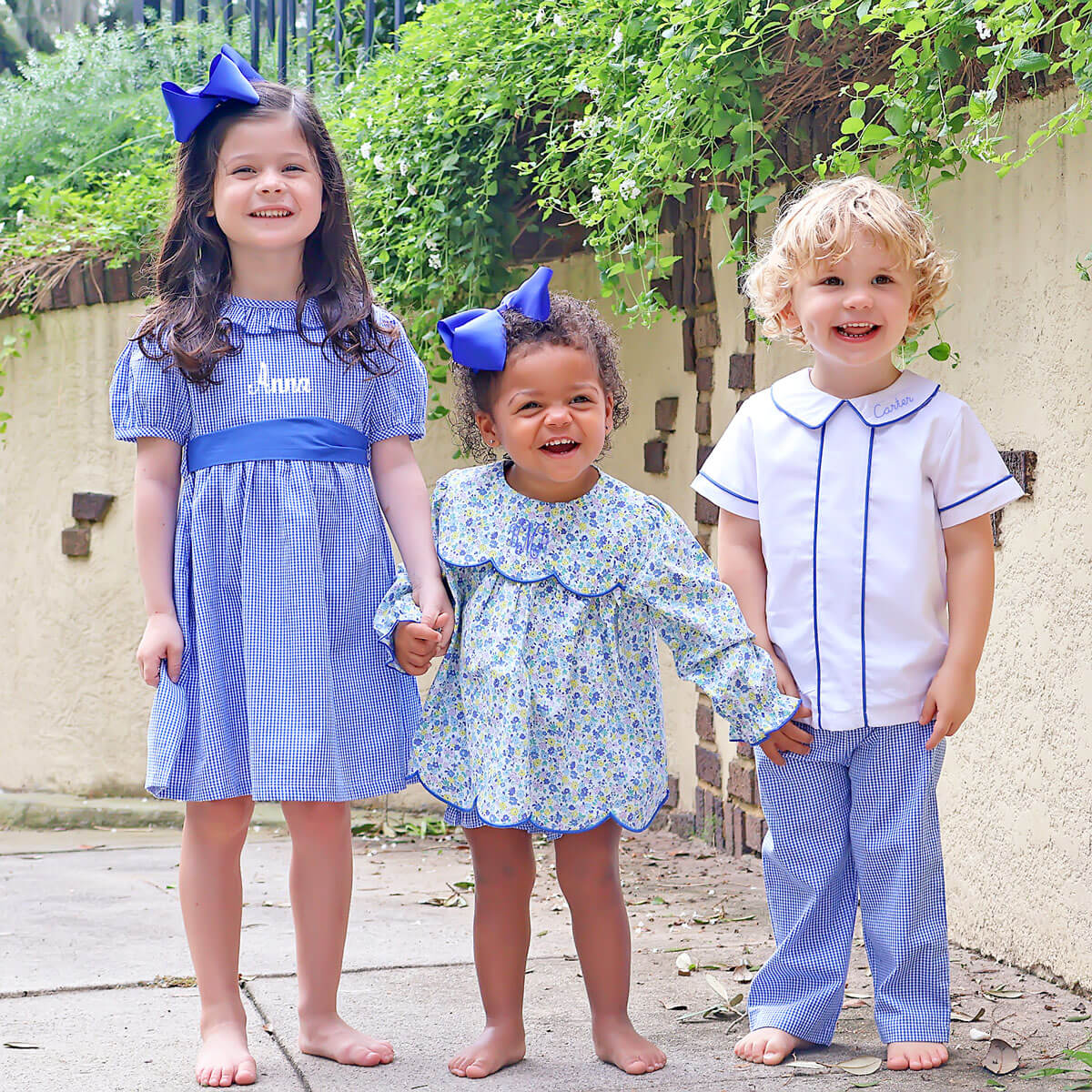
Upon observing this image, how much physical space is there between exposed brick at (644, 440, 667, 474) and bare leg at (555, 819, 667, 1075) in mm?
2098

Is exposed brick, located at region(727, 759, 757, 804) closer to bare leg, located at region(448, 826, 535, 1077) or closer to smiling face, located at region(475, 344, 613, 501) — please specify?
bare leg, located at region(448, 826, 535, 1077)

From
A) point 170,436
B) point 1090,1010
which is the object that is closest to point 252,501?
point 170,436

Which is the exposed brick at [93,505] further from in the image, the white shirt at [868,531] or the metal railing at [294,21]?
the white shirt at [868,531]

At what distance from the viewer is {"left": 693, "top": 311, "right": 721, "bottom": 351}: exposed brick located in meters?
3.93

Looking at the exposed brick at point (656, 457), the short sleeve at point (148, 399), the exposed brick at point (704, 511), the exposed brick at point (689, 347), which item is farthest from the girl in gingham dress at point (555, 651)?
the exposed brick at point (656, 457)

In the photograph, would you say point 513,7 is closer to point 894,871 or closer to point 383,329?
point 383,329

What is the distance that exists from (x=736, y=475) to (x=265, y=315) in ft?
2.90

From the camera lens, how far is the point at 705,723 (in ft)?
13.1

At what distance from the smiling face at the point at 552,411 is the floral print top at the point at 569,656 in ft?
0.29

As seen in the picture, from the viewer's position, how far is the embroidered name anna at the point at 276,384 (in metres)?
2.32

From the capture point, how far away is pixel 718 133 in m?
2.78

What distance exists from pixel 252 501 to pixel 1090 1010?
72.2 inches

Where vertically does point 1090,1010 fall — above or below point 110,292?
below

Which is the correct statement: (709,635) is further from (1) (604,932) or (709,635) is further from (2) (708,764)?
(2) (708,764)
